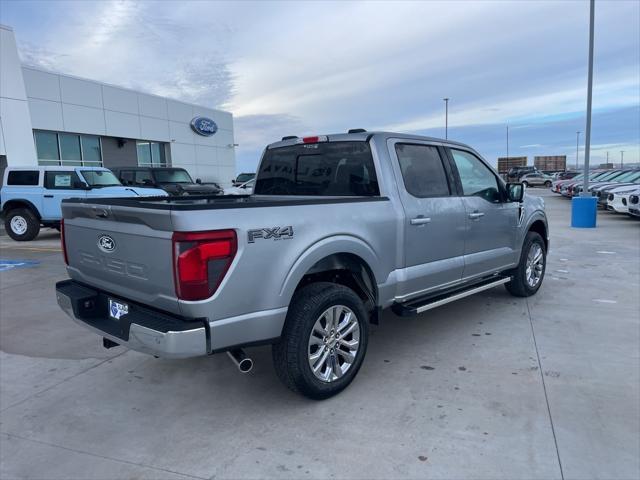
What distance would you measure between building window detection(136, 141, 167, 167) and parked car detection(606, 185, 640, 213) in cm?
2261

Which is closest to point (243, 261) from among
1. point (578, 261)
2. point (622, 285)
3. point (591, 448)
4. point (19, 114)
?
point (591, 448)

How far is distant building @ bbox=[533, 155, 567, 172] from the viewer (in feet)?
323

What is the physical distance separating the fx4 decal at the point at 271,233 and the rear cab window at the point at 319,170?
1217mm

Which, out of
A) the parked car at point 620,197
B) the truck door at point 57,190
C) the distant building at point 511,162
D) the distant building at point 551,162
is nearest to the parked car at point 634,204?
the parked car at point 620,197

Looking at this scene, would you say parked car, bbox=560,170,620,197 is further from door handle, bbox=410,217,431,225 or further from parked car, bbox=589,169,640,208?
door handle, bbox=410,217,431,225

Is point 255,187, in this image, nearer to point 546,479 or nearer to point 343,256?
point 343,256

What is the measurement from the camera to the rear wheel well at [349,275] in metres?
3.51

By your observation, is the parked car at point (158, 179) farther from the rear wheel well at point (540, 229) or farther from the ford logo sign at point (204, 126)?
the ford logo sign at point (204, 126)

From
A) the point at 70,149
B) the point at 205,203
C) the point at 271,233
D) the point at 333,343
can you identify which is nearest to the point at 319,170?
the point at 205,203

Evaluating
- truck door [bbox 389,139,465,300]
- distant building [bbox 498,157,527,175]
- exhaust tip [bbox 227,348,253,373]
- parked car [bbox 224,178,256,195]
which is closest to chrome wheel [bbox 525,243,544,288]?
truck door [bbox 389,139,465,300]

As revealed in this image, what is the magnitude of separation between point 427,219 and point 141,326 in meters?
2.57

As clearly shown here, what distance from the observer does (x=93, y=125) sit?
22.7 metres

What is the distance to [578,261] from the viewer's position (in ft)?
28.0

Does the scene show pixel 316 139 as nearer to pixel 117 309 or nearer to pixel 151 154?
pixel 117 309
